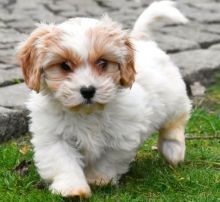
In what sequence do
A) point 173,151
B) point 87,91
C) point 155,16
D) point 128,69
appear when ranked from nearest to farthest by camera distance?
1. point 87,91
2. point 128,69
3. point 173,151
4. point 155,16

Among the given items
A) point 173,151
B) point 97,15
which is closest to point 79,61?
point 173,151

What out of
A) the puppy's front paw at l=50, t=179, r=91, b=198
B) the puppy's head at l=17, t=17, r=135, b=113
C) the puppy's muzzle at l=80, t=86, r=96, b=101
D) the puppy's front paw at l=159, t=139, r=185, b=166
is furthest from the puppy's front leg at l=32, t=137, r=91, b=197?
the puppy's front paw at l=159, t=139, r=185, b=166

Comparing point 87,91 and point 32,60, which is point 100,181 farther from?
point 32,60

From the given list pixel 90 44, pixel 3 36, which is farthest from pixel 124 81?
pixel 3 36

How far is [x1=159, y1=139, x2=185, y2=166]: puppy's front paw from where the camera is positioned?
234 inches

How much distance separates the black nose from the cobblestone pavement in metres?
1.91

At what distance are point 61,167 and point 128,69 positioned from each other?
0.75 metres

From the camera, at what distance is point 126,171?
5453 mm

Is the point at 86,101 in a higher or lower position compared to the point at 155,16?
higher

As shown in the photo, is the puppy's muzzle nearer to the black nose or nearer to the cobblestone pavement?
the black nose

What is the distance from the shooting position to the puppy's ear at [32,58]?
506 centimetres

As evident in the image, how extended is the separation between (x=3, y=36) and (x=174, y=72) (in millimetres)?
3898

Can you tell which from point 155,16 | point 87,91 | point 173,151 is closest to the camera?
point 87,91

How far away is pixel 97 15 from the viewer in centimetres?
1123
